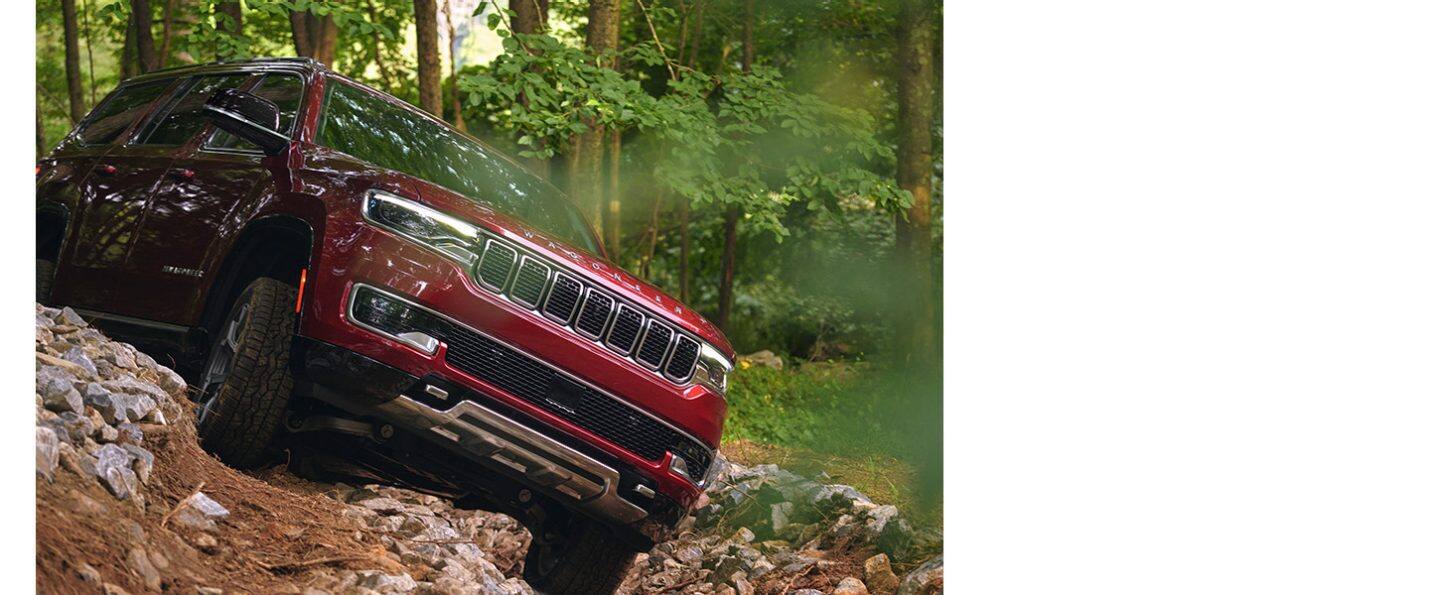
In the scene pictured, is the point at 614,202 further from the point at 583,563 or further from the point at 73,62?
the point at 73,62

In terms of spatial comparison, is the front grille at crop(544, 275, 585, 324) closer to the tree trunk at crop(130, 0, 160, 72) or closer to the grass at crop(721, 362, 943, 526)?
the grass at crop(721, 362, 943, 526)

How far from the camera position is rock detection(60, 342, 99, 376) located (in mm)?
3604

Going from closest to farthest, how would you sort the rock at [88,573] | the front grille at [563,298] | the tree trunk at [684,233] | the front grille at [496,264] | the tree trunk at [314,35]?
the rock at [88,573] < the front grille at [496,264] < the front grille at [563,298] < the tree trunk at [314,35] < the tree trunk at [684,233]

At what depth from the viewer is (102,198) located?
13.0 feet

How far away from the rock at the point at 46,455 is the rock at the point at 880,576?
109 inches

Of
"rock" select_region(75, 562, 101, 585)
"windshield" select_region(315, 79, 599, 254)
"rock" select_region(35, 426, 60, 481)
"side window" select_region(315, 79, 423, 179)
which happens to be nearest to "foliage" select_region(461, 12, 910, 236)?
"windshield" select_region(315, 79, 599, 254)

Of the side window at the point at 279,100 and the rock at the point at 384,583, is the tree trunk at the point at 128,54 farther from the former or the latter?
the rock at the point at 384,583

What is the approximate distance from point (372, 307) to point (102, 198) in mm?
1096

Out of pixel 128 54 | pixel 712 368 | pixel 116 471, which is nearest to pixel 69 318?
pixel 116 471

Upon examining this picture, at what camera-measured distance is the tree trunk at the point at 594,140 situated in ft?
16.4

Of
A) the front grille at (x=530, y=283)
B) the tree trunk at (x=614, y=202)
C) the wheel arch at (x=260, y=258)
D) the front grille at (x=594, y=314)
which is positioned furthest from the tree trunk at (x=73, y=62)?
the tree trunk at (x=614, y=202)

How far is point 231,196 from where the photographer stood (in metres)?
3.91
